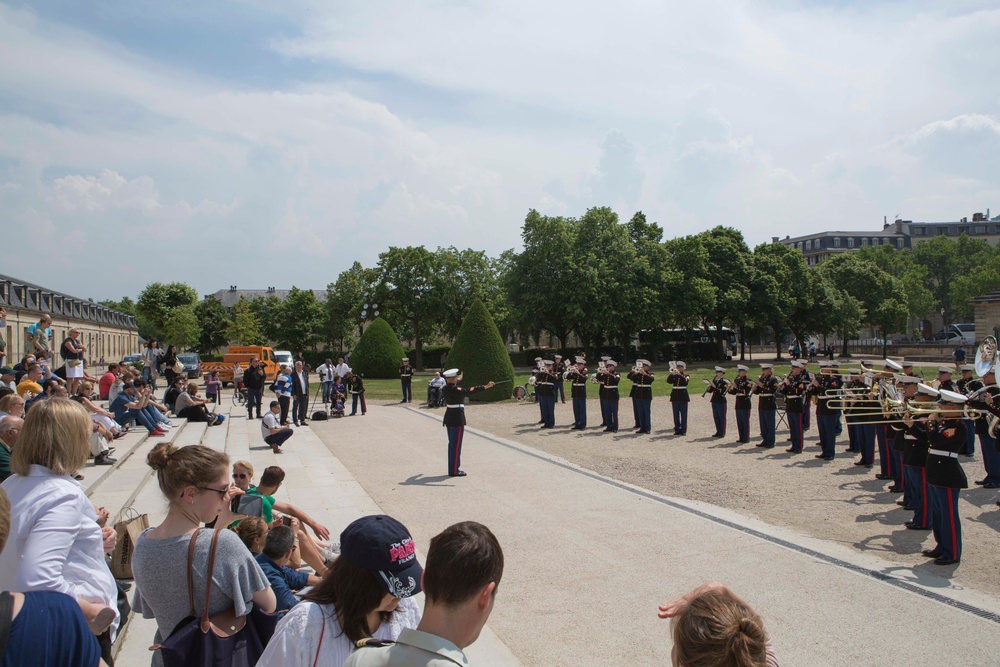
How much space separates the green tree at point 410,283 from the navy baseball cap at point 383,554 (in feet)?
179

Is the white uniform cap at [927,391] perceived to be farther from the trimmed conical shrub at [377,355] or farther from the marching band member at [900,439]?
the trimmed conical shrub at [377,355]

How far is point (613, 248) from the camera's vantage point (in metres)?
52.3

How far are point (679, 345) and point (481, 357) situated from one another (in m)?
34.4

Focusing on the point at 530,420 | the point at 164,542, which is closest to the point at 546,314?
the point at 530,420

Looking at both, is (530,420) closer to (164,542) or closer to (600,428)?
(600,428)

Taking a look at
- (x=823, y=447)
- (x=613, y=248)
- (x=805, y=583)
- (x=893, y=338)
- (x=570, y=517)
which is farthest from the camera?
(x=893, y=338)

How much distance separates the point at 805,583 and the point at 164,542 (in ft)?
20.6

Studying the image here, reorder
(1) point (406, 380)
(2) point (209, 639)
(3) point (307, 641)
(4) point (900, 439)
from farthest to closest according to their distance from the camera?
(1) point (406, 380) < (4) point (900, 439) < (2) point (209, 639) < (3) point (307, 641)

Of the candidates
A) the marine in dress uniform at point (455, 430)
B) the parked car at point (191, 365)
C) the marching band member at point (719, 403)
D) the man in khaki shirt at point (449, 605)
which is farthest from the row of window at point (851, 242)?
the man in khaki shirt at point (449, 605)

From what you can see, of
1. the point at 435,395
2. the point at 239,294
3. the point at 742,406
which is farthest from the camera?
the point at 239,294

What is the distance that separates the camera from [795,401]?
617 inches

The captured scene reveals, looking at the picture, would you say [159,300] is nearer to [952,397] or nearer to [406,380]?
[406,380]

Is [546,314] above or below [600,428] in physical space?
above

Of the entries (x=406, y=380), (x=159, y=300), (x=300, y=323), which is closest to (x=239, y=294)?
(x=159, y=300)
